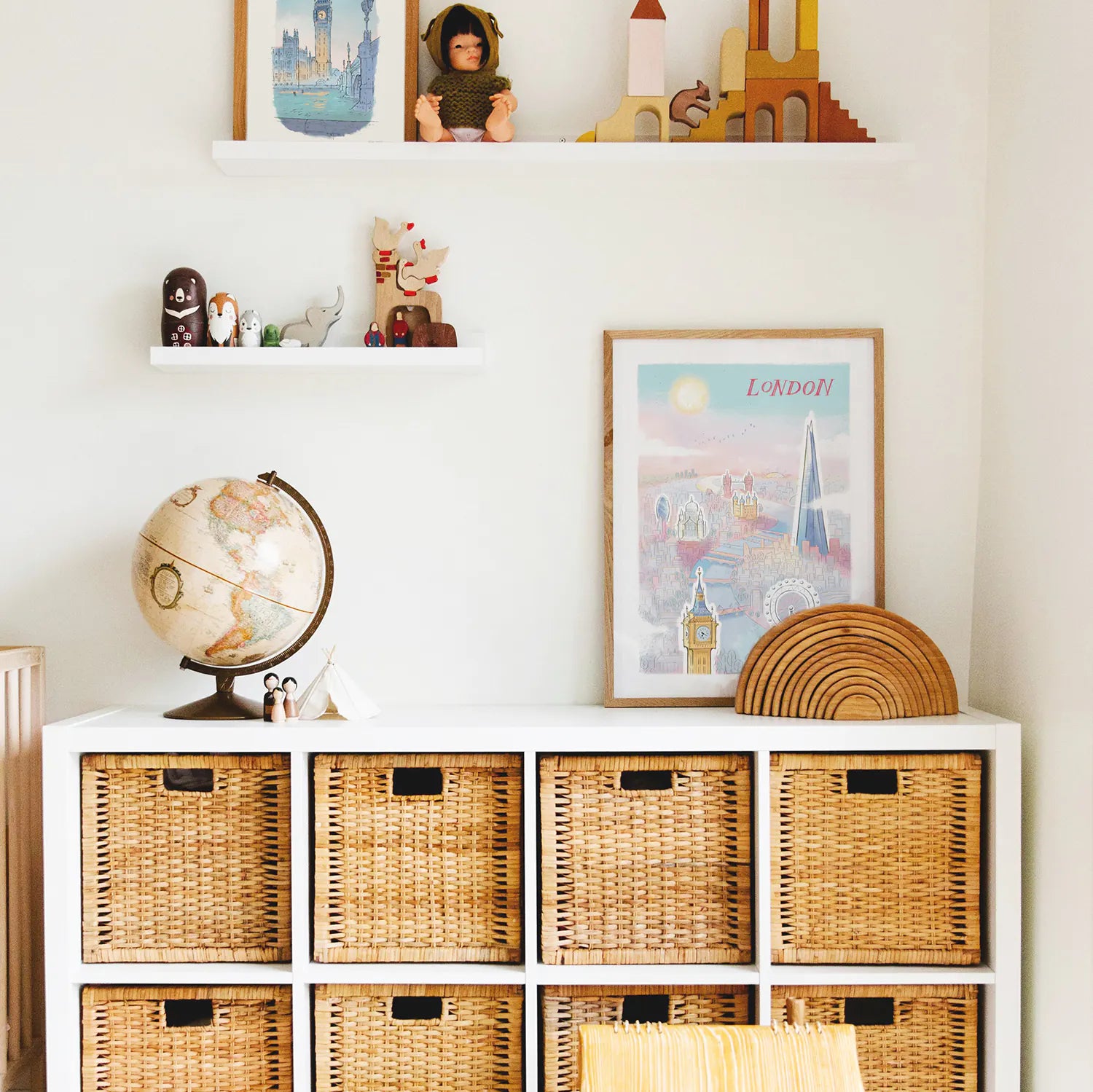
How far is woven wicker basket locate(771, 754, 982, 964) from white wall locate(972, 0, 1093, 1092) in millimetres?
125

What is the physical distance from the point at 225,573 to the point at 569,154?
97 cm

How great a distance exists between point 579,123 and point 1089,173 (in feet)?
3.00

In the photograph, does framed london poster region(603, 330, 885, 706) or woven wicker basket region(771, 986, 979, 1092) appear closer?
woven wicker basket region(771, 986, 979, 1092)

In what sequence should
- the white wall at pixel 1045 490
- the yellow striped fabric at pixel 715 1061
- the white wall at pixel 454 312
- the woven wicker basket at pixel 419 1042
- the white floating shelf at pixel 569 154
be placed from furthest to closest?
the white wall at pixel 454 312 → the white floating shelf at pixel 569 154 → the woven wicker basket at pixel 419 1042 → the white wall at pixel 1045 490 → the yellow striped fabric at pixel 715 1061

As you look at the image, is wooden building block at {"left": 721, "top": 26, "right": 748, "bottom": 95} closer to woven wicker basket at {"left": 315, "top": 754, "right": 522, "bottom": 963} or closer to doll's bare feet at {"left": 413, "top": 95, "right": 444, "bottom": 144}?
doll's bare feet at {"left": 413, "top": 95, "right": 444, "bottom": 144}

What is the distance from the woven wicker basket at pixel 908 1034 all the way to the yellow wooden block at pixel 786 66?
5.39ft

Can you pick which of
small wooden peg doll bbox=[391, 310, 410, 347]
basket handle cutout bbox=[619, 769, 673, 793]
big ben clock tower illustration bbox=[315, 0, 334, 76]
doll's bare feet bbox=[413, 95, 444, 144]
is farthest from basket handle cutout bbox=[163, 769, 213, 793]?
big ben clock tower illustration bbox=[315, 0, 334, 76]

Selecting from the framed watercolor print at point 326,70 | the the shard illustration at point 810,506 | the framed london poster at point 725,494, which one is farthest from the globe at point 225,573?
the the shard illustration at point 810,506

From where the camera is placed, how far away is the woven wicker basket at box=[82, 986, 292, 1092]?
5.45 ft

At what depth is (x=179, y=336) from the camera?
1828 mm

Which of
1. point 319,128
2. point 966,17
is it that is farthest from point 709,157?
point 319,128

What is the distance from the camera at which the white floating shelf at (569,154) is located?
1.81 m

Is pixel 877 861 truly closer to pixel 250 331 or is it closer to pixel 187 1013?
pixel 187 1013

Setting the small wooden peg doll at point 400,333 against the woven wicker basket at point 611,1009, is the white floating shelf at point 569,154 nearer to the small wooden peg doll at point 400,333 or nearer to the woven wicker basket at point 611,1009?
the small wooden peg doll at point 400,333
